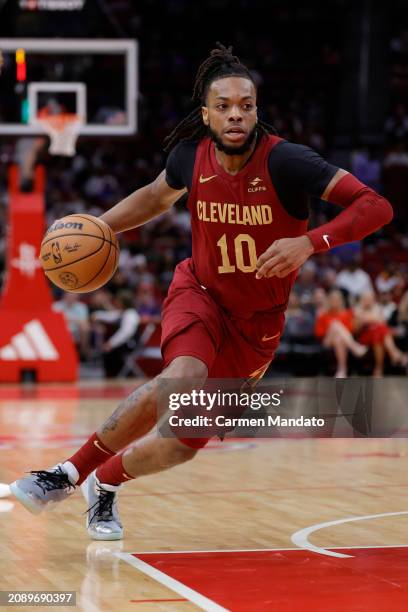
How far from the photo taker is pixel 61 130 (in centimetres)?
1586

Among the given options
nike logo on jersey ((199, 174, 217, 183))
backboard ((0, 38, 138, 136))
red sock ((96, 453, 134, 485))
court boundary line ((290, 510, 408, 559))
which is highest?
backboard ((0, 38, 138, 136))

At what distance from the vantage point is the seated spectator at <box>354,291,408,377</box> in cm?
1620

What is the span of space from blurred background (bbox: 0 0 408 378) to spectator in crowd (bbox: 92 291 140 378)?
0.9 inches

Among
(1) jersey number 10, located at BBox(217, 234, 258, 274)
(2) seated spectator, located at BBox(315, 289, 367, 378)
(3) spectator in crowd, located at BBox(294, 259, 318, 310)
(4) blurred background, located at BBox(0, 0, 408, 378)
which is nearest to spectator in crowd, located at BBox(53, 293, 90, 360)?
(4) blurred background, located at BBox(0, 0, 408, 378)

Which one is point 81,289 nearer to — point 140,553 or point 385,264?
point 140,553

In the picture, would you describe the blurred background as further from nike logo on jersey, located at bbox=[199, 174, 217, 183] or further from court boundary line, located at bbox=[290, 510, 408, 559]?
nike logo on jersey, located at bbox=[199, 174, 217, 183]

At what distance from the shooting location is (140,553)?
196 inches

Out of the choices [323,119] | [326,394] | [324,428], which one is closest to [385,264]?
[323,119]

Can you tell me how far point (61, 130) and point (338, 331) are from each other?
15.3 ft

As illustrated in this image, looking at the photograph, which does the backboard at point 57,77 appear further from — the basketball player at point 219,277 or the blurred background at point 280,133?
the basketball player at point 219,277

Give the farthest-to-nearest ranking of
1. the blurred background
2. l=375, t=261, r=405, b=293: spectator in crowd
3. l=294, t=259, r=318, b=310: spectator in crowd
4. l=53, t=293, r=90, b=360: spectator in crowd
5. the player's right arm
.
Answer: l=375, t=261, r=405, b=293: spectator in crowd
l=294, t=259, r=318, b=310: spectator in crowd
l=53, t=293, r=90, b=360: spectator in crowd
the blurred background
the player's right arm

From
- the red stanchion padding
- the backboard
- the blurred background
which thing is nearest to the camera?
the red stanchion padding

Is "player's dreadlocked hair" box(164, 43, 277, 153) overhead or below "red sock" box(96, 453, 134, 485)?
overhead

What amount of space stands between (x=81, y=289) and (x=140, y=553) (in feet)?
4.06
